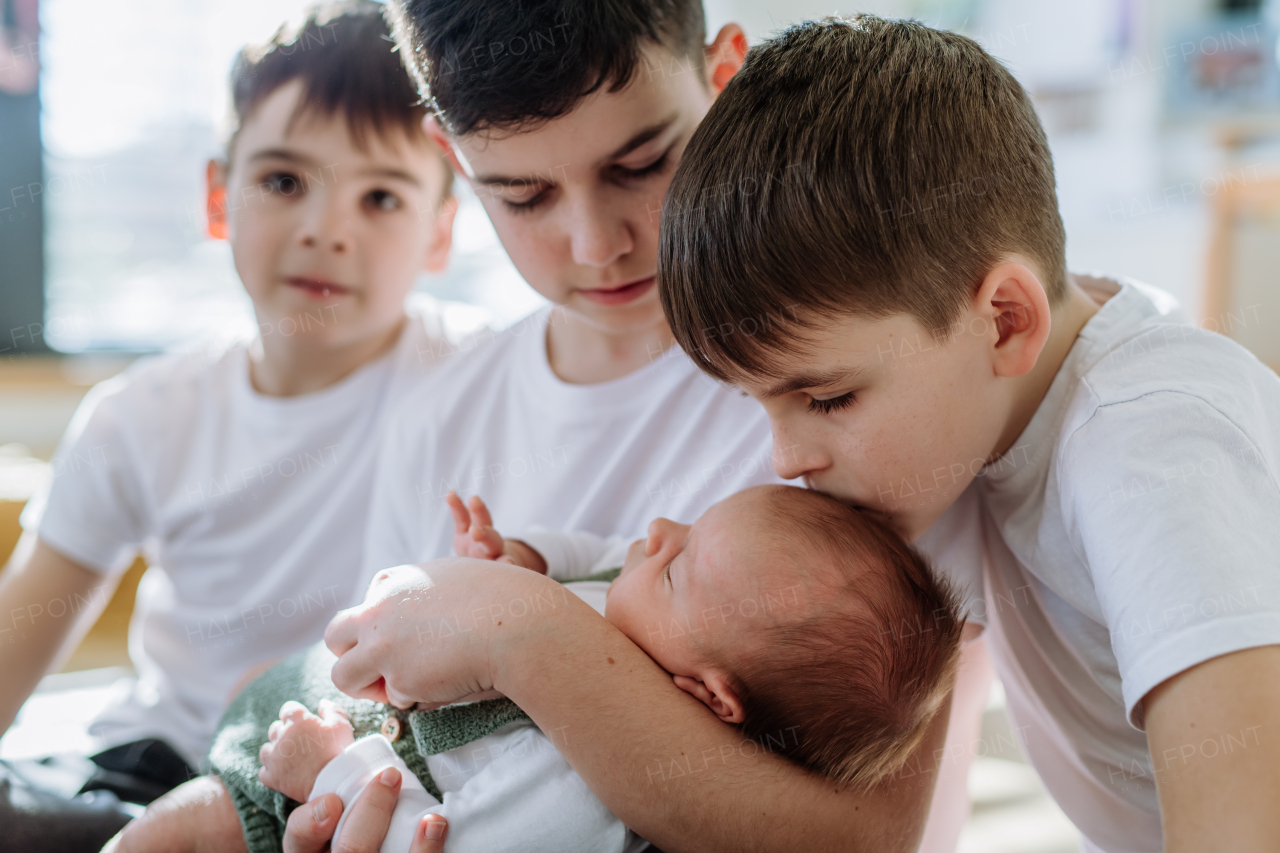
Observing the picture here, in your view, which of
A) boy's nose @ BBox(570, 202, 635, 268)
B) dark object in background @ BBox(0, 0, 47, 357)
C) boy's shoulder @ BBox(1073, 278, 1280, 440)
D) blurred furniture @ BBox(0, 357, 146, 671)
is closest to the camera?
boy's shoulder @ BBox(1073, 278, 1280, 440)

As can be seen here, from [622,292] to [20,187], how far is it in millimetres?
2569

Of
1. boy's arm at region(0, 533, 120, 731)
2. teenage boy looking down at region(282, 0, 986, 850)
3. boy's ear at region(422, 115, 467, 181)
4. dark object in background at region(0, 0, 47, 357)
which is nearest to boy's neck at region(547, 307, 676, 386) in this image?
teenage boy looking down at region(282, 0, 986, 850)

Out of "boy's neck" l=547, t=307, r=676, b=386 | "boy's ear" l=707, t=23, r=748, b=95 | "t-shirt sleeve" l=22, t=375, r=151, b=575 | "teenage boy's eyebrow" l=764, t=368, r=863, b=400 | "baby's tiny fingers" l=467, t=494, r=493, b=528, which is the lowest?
"t-shirt sleeve" l=22, t=375, r=151, b=575

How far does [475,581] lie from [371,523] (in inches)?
20.9

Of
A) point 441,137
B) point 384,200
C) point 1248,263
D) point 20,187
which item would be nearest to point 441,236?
point 384,200

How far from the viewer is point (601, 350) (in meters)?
1.26

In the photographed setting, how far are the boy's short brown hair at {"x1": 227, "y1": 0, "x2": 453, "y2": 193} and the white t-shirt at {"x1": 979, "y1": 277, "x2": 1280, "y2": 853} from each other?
0.94 metres

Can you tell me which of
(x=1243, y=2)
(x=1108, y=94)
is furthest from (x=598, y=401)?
(x=1243, y=2)

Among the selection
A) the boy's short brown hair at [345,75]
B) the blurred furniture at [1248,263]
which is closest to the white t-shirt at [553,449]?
the boy's short brown hair at [345,75]

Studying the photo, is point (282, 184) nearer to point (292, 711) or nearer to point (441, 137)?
point (441, 137)

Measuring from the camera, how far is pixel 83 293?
2.97 meters

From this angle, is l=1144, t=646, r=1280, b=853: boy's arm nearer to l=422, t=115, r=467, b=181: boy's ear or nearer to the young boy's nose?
l=422, t=115, r=467, b=181: boy's ear

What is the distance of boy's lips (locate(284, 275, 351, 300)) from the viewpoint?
4.62ft

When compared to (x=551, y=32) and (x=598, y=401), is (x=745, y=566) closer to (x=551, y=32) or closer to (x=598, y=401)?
(x=598, y=401)
